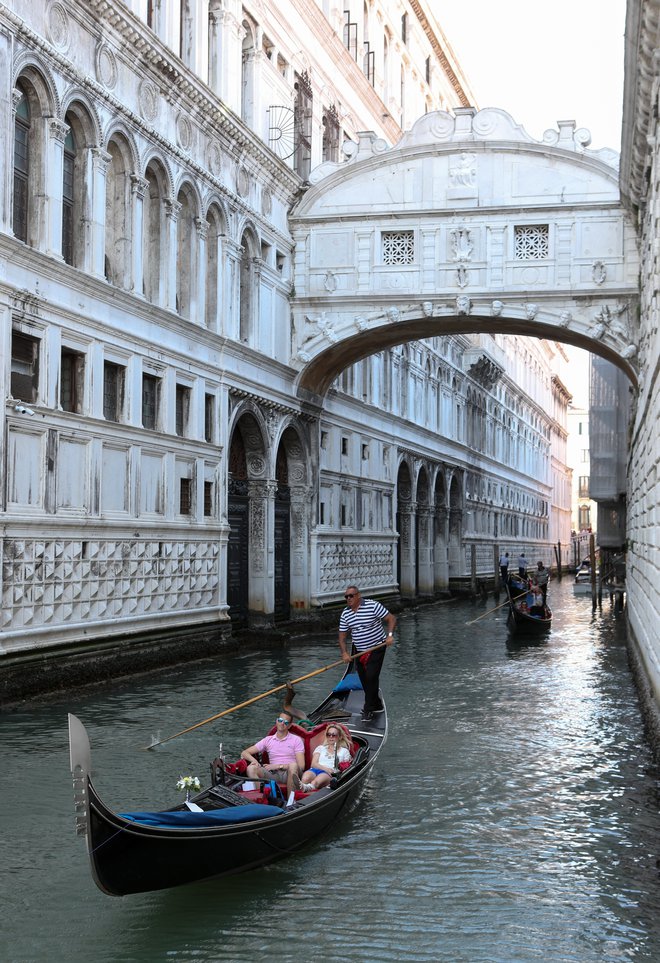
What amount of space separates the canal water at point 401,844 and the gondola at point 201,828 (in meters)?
0.15

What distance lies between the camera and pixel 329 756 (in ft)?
24.1

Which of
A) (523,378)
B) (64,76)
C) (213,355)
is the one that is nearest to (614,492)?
(523,378)

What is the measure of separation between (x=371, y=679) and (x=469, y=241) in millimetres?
10729

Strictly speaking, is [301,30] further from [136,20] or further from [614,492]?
[614,492]

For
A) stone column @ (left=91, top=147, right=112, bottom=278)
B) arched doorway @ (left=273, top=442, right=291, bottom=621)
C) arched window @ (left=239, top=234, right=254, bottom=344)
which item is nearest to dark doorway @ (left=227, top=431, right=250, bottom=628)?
arched doorway @ (left=273, top=442, right=291, bottom=621)

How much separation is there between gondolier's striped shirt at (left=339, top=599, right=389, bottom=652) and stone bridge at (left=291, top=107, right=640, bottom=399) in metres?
9.31

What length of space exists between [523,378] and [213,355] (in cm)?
3185

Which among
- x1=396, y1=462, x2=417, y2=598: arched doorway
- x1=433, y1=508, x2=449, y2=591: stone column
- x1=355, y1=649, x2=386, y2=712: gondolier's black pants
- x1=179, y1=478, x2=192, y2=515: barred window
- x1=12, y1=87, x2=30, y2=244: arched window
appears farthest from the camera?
x1=433, y1=508, x2=449, y2=591: stone column

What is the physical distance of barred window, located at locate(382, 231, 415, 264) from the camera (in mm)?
18938

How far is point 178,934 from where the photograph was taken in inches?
209

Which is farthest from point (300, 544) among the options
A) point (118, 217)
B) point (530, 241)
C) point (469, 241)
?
point (118, 217)

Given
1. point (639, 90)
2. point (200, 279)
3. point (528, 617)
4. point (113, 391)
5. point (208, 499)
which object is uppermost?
point (639, 90)

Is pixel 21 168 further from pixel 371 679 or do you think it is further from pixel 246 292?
pixel 246 292

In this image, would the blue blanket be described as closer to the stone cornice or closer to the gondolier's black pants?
the gondolier's black pants
